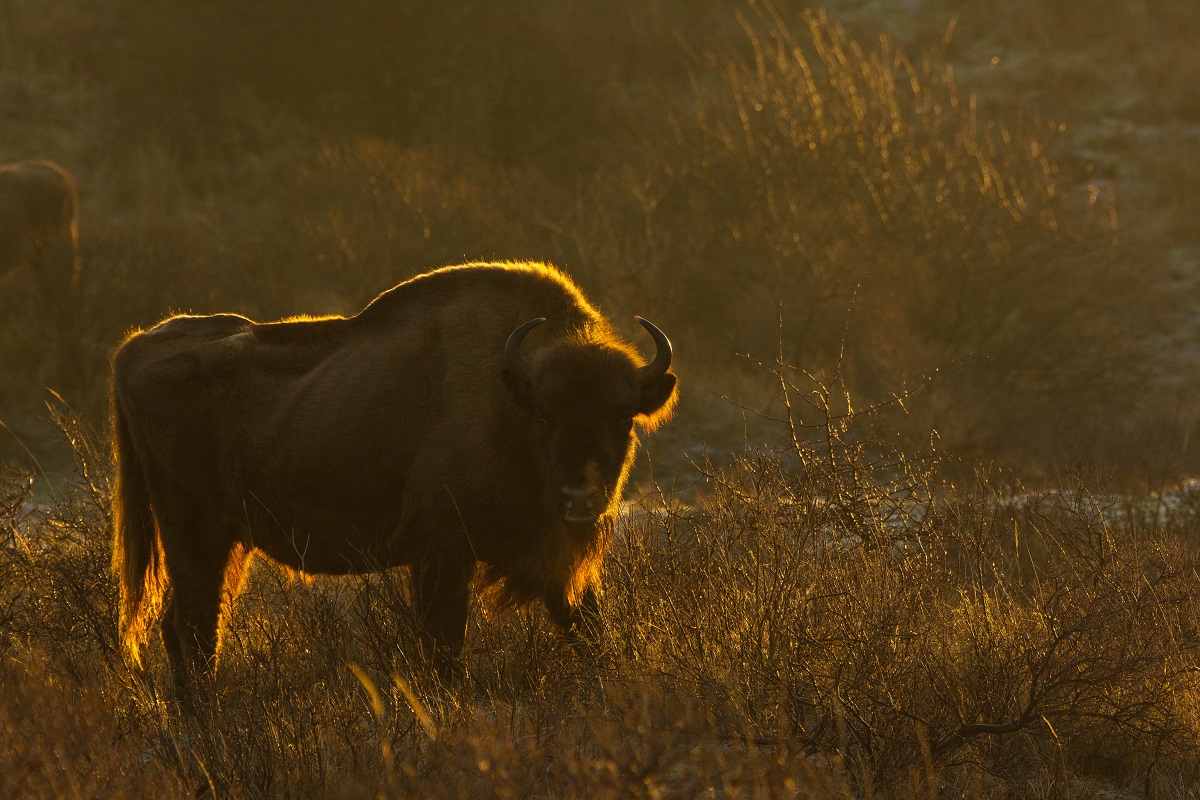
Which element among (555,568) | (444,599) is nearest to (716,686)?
(555,568)

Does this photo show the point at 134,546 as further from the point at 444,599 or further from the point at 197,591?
the point at 444,599

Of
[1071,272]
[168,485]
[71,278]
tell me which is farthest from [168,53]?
[168,485]

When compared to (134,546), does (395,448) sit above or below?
above

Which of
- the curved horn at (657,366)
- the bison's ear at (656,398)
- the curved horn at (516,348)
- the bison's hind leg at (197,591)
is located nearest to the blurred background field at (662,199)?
the bison's ear at (656,398)

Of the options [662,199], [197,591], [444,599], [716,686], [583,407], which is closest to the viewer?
[716,686]

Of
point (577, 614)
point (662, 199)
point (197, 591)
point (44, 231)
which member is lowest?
point (662, 199)

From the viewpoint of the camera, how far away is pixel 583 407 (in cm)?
543

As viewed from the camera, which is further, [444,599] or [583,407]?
[444,599]

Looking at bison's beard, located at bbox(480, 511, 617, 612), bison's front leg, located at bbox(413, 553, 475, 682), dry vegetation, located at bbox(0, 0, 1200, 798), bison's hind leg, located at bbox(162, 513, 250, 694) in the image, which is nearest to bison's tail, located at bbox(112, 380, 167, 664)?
bison's hind leg, located at bbox(162, 513, 250, 694)

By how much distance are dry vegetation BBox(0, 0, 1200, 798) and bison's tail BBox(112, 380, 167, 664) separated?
0.27 metres

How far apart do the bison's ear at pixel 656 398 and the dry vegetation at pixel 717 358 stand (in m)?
0.50

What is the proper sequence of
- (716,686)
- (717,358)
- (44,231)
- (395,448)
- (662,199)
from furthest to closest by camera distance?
(662,199) < (717,358) < (44,231) < (395,448) < (716,686)

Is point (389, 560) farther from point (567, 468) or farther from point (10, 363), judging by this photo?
point (10, 363)

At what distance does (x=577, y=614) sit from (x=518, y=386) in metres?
1.10
